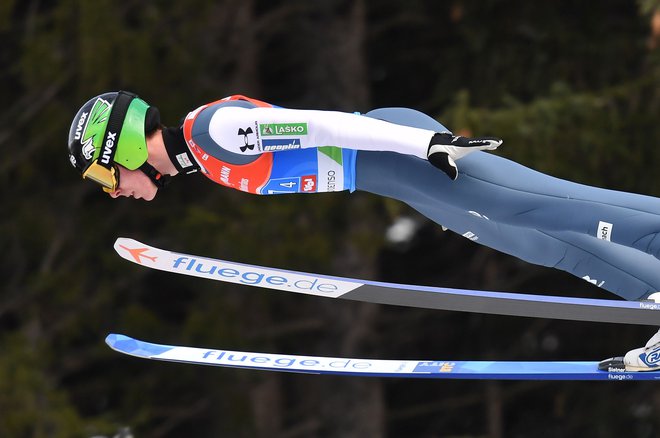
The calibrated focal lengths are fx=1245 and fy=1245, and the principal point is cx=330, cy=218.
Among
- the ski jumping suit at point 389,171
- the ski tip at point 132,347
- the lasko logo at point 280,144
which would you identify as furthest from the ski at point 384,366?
the lasko logo at point 280,144

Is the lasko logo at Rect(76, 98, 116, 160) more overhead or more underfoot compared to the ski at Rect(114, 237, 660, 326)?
more overhead

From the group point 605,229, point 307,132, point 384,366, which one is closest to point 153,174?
point 307,132

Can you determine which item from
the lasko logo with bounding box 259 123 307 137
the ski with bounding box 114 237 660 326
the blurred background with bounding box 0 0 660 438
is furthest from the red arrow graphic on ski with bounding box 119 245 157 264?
the blurred background with bounding box 0 0 660 438

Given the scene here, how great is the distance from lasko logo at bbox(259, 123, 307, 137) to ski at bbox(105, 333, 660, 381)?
1.25m

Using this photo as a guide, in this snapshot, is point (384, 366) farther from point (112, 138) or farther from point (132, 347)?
point (112, 138)

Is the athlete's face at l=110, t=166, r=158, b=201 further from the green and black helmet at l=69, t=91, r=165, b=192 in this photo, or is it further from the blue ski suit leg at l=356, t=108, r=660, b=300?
the blue ski suit leg at l=356, t=108, r=660, b=300

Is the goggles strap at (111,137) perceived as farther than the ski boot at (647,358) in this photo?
No

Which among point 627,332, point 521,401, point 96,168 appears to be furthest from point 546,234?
point 521,401

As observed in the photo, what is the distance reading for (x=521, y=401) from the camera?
528 inches

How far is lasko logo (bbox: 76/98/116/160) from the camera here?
4797mm

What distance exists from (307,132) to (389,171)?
0.40 m

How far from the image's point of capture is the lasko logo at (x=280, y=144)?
181 inches

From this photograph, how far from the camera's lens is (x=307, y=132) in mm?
4566

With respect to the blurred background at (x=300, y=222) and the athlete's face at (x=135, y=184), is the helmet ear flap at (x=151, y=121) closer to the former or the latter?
the athlete's face at (x=135, y=184)
